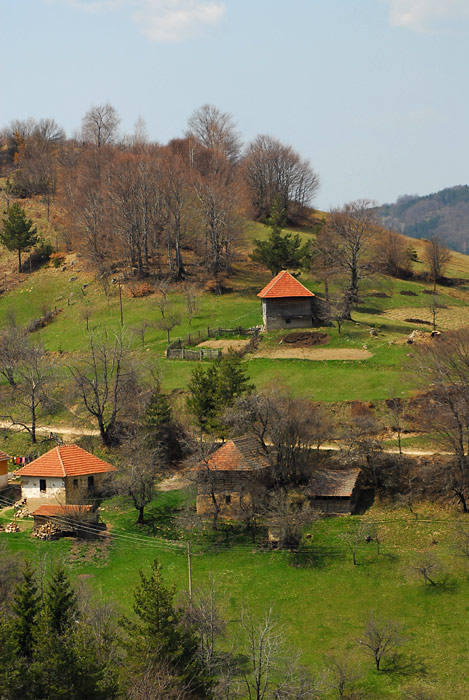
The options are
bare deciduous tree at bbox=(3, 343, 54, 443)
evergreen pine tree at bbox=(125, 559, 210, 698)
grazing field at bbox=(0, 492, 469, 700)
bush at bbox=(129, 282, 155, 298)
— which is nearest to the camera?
evergreen pine tree at bbox=(125, 559, 210, 698)

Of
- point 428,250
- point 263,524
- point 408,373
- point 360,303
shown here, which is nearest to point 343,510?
point 263,524

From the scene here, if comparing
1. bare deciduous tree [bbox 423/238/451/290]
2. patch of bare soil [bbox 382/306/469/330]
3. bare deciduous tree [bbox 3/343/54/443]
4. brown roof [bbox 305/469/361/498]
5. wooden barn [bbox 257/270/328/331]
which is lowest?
brown roof [bbox 305/469/361/498]

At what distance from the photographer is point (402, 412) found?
49125 millimetres

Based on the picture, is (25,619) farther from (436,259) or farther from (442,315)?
(436,259)

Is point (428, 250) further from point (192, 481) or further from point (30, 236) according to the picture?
point (192, 481)

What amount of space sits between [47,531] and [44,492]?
13.4ft

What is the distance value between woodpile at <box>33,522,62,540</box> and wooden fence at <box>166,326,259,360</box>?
58.0ft

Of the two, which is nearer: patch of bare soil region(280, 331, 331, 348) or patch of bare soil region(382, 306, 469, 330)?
patch of bare soil region(280, 331, 331, 348)

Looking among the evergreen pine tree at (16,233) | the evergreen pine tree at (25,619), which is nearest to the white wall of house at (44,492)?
the evergreen pine tree at (25,619)

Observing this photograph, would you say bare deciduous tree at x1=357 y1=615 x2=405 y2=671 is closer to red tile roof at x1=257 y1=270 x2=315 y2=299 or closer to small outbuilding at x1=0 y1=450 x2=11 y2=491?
small outbuilding at x1=0 y1=450 x2=11 y2=491

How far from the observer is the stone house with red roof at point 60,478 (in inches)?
1907

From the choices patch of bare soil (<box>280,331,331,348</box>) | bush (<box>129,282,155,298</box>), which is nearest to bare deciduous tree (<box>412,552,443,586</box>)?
patch of bare soil (<box>280,331,331,348</box>)

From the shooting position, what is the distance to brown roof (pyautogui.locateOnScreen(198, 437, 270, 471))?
45938 millimetres

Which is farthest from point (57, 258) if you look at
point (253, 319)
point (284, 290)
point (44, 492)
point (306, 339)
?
point (44, 492)
